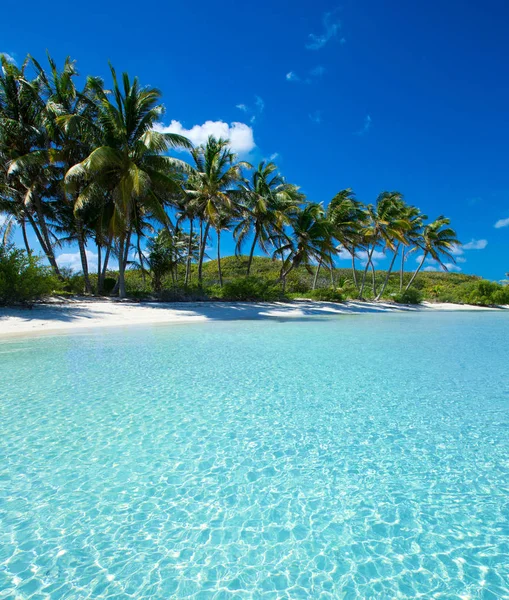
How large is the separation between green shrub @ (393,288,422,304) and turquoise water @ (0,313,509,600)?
26.9m

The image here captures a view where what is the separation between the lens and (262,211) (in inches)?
906

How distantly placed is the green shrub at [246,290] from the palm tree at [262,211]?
1447mm

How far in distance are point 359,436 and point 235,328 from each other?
30.3ft

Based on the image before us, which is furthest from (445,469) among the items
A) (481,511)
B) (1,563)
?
(1,563)

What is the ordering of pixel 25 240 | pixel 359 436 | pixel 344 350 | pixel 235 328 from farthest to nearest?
pixel 25 240
pixel 235 328
pixel 344 350
pixel 359 436

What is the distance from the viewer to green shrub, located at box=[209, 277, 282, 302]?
21.6 meters

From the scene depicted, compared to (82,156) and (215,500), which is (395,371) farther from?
(82,156)

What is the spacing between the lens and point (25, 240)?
19984 mm

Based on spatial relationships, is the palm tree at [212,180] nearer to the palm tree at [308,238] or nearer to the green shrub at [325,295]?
the palm tree at [308,238]

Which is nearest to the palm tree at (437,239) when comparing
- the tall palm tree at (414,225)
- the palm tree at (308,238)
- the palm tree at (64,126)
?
the tall palm tree at (414,225)

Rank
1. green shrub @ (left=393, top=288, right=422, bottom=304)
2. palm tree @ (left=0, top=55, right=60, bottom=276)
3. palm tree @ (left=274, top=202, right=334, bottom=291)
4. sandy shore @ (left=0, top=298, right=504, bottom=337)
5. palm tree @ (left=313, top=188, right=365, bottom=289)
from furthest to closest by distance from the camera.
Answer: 1. green shrub @ (left=393, top=288, right=422, bottom=304)
2. palm tree @ (left=313, top=188, right=365, bottom=289)
3. palm tree @ (left=274, top=202, right=334, bottom=291)
4. palm tree @ (left=0, top=55, right=60, bottom=276)
5. sandy shore @ (left=0, top=298, right=504, bottom=337)

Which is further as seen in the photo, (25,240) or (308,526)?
(25,240)

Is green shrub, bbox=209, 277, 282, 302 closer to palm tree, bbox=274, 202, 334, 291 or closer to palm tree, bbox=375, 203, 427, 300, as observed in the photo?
palm tree, bbox=274, 202, 334, 291

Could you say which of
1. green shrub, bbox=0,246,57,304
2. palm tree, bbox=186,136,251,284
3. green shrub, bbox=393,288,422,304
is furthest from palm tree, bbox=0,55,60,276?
green shrub, bbox=393,288,422,304
